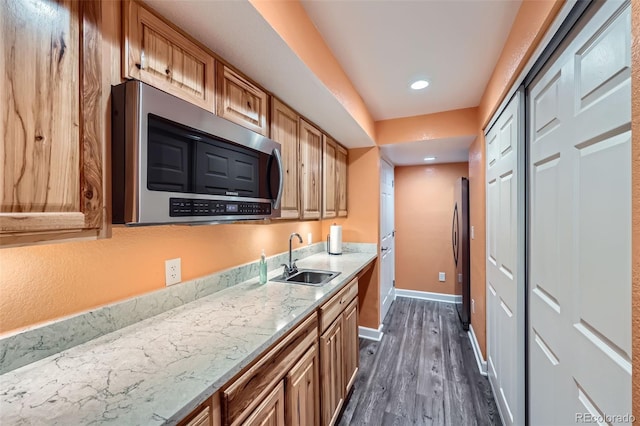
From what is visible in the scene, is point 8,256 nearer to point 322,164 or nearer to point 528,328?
point 322,164

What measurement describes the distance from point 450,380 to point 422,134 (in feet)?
7.56

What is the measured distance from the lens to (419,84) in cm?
208

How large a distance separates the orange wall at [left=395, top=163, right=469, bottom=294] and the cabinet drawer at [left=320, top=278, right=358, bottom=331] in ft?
7.81

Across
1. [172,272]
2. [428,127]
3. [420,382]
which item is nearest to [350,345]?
[420,382]

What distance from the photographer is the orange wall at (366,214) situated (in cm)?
292

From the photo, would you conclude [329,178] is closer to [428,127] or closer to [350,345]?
[428,127]

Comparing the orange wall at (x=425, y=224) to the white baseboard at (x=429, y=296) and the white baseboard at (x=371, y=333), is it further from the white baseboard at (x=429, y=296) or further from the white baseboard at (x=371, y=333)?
the white baseboard at (x=371, y=333)

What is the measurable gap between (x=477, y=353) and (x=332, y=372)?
5.64ft

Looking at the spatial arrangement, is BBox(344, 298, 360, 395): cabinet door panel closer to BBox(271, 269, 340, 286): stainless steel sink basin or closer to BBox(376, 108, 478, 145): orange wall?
BBox(271, 269, 340, 286): stainless steel sink basin

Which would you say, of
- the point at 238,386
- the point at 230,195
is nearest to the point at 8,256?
the point at 230,195

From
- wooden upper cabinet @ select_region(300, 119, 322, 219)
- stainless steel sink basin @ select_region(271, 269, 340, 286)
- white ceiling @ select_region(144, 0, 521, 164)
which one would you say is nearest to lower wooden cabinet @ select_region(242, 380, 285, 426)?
stainless steel sink basin @ select_region(271, 269, 340, 286)

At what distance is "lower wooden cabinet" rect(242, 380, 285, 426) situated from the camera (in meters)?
0.93

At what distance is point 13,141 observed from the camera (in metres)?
0.60

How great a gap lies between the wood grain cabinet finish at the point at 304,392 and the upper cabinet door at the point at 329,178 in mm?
1305
